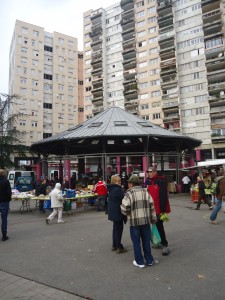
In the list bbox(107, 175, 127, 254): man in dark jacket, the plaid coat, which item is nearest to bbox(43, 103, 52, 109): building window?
bbox(107, 175, 127, 254): man in dark jacket

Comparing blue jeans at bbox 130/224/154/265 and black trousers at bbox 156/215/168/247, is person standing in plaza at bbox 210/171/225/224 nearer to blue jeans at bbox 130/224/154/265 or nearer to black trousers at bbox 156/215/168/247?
black trousers at bbox 156/215/168/247

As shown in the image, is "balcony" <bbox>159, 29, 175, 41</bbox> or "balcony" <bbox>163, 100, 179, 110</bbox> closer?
"balcony" <bbox>163, 100, 179, 110</bbox>

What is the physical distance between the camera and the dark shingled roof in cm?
2003

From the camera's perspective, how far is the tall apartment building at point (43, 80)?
209 ft

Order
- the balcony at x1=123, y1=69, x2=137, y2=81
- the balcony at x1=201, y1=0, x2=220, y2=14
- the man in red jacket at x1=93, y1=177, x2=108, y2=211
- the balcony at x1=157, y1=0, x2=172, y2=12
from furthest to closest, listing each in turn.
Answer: the balcony at x1=123, y1=69, x2=137, y2=81 < the balcony at x1=157, y1=0, x2=172, y2=12 < the balcony at x1=201, y1=0, x2=220, y2=14 < the man in red jacket at x1=93, y1=177, x2=108, y2=211

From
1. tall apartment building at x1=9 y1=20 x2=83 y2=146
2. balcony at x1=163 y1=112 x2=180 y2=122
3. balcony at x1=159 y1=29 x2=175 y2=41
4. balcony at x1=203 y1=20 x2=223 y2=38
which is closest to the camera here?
balcony at x1=203 y1=20 x2=223 y2=38

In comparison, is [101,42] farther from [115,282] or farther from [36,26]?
[115,282]

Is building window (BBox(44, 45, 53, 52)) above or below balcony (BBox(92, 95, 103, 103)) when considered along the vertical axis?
above

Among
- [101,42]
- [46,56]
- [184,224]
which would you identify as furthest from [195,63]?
[184,224]

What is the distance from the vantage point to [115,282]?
4.55 m

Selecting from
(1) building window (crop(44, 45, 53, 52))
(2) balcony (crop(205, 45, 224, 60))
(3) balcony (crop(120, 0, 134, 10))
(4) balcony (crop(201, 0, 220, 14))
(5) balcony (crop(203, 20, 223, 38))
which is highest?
(3) balcony (crop(120, 0, 134, 10))

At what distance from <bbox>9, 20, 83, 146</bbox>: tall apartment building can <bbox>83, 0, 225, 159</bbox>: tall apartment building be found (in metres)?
4.51

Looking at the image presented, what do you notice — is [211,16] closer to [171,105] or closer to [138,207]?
[171,105]

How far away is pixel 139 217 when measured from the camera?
5199mm
